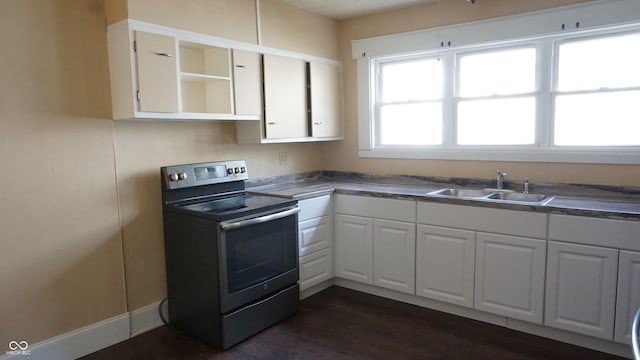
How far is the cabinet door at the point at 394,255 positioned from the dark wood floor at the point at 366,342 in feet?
0.77

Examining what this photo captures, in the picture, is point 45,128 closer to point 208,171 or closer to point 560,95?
point 208,171

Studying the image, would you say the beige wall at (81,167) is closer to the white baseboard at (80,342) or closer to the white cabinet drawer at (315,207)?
the white baseboard at (80,342)

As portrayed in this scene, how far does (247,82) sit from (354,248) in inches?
60.1

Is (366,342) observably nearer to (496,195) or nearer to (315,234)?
(315,234)

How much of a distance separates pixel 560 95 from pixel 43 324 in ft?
11.8

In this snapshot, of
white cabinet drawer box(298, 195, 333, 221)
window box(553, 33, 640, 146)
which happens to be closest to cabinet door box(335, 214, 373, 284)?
white cabinet drawer box(298, 195, 333, 221)

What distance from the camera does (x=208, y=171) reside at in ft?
10.2

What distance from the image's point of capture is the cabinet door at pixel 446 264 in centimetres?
300

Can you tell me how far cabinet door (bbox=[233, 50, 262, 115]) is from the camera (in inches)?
121

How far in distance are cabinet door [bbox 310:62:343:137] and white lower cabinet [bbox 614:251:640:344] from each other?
2.37 metres

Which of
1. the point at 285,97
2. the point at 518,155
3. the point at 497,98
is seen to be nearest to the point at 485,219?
the point at 518,155

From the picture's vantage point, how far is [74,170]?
2.56 meters

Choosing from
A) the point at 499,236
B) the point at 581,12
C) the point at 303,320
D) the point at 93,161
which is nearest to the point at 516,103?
the point at 581,12

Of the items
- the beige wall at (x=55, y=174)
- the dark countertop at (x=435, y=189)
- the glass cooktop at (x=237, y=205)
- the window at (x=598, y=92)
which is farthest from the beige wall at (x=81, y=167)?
the glass cooktop at (x=237, y=205)
